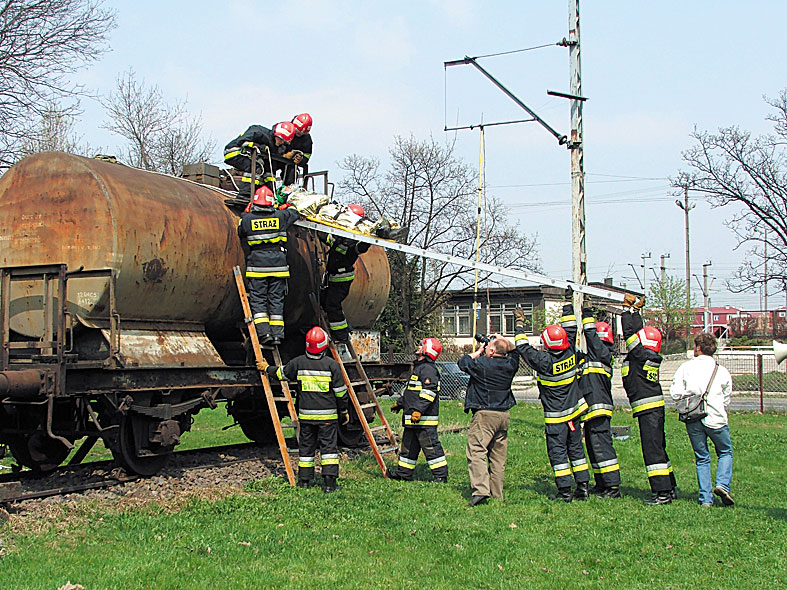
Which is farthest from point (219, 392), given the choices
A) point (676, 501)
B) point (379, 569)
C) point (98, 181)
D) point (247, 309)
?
point (676, 501)

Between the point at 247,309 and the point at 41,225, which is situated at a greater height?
the point at 41,225

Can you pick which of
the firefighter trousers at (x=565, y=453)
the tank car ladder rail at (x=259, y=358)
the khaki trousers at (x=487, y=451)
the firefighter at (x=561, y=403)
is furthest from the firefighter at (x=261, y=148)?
the firefighter trousers at (x=565, y=453)

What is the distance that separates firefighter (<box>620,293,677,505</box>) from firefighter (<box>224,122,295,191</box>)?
4796 mm

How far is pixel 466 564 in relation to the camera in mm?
5848

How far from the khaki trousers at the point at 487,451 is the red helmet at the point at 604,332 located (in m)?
1.49

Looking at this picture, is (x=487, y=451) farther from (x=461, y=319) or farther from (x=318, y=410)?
(x=461, y=319)

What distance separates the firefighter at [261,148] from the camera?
987cm

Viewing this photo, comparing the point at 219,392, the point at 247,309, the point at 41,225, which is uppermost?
the point at 41,225

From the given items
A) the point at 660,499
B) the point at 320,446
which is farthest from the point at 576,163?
the point at 320,446

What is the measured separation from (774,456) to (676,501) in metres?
4.48

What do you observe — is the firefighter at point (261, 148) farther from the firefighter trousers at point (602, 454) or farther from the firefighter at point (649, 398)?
the firefighter trousers at point (602, 454)

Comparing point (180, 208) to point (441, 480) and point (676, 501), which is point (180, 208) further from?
point (676, 501)

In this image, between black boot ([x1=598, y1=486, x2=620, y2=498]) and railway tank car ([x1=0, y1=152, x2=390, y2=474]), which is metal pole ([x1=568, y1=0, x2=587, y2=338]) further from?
railway tank car ([x1=0, y1=152, x2=390, y2=474])

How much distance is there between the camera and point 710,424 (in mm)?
7684
